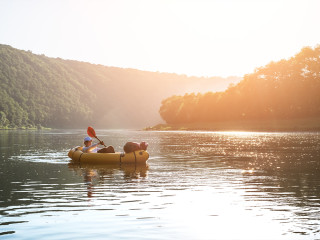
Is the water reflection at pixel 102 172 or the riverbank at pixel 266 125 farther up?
the riverbank at pixel 266 125

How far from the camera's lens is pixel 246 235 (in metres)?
10.7

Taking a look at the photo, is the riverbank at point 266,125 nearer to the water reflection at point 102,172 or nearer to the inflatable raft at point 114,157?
the inflatable raft at point 114,157

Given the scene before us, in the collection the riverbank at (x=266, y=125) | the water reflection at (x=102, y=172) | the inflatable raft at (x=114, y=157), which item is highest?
the riverbank at (x=266, y=125)

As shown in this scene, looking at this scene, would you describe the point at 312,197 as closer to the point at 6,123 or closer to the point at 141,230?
the point at 141,230

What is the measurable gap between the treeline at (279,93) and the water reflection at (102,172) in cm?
8510

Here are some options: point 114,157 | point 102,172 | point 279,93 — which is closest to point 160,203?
point 102,172

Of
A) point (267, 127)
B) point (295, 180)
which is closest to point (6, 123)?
point (267, 127)

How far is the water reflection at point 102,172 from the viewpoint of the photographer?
65.3 feet

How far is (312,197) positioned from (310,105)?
309 feet

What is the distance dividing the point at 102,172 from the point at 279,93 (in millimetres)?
90668

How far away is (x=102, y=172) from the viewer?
24141 millimetres

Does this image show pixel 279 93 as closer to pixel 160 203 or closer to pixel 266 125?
pixel 266 125

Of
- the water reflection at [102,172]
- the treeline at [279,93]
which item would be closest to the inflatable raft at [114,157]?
the water reflection at [102,172]

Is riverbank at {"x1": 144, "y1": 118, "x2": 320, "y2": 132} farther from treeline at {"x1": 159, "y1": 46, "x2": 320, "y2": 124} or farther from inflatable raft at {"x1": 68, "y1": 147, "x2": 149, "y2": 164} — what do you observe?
inflatable raft at {"x1": 68, "y1": 147, "x2": 149, "y2": 164}
